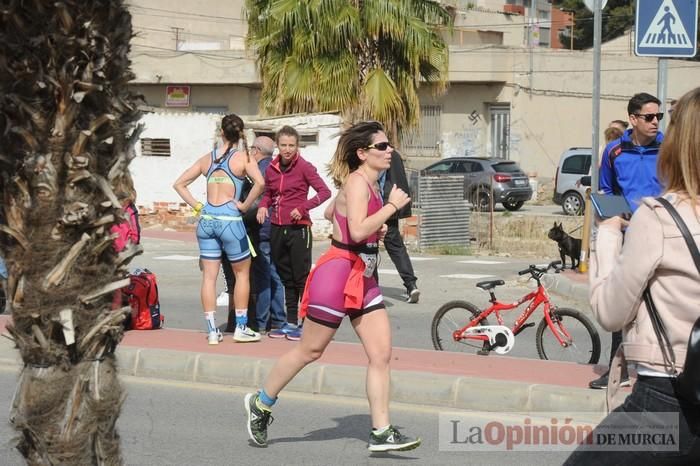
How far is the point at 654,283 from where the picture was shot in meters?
3.40

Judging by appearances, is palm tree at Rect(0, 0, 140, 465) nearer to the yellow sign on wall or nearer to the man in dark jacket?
the man in dark jacket

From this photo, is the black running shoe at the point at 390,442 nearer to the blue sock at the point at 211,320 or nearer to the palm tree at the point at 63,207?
the palm tree at the point at 63,207

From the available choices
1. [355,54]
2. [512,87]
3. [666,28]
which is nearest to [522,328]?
[666,28]

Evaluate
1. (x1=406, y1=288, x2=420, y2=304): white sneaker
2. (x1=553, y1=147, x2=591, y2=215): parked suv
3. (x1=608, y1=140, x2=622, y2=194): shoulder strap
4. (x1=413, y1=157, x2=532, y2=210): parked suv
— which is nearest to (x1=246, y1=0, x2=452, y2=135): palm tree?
(x1=413, y1=157, x2=532, y2=210): parked suv

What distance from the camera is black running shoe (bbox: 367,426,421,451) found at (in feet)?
20.9

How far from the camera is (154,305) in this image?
34.2 feet

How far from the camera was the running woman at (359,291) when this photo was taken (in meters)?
6.38

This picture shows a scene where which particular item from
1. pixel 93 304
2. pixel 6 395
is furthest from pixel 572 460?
pixel 6 395

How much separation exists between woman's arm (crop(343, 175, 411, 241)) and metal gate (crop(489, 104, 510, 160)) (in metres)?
35.4

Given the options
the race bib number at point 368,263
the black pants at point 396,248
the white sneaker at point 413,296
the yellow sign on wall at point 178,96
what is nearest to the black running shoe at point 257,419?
the race bib number at point 368,263

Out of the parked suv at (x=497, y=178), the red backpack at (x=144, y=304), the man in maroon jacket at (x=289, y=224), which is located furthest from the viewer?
the parked suv at (x=497, y=178)

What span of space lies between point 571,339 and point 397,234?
3.90 meters

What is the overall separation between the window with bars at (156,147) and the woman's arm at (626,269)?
923 inches

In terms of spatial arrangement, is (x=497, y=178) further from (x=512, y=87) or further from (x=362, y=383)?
(x=362, y=383)
